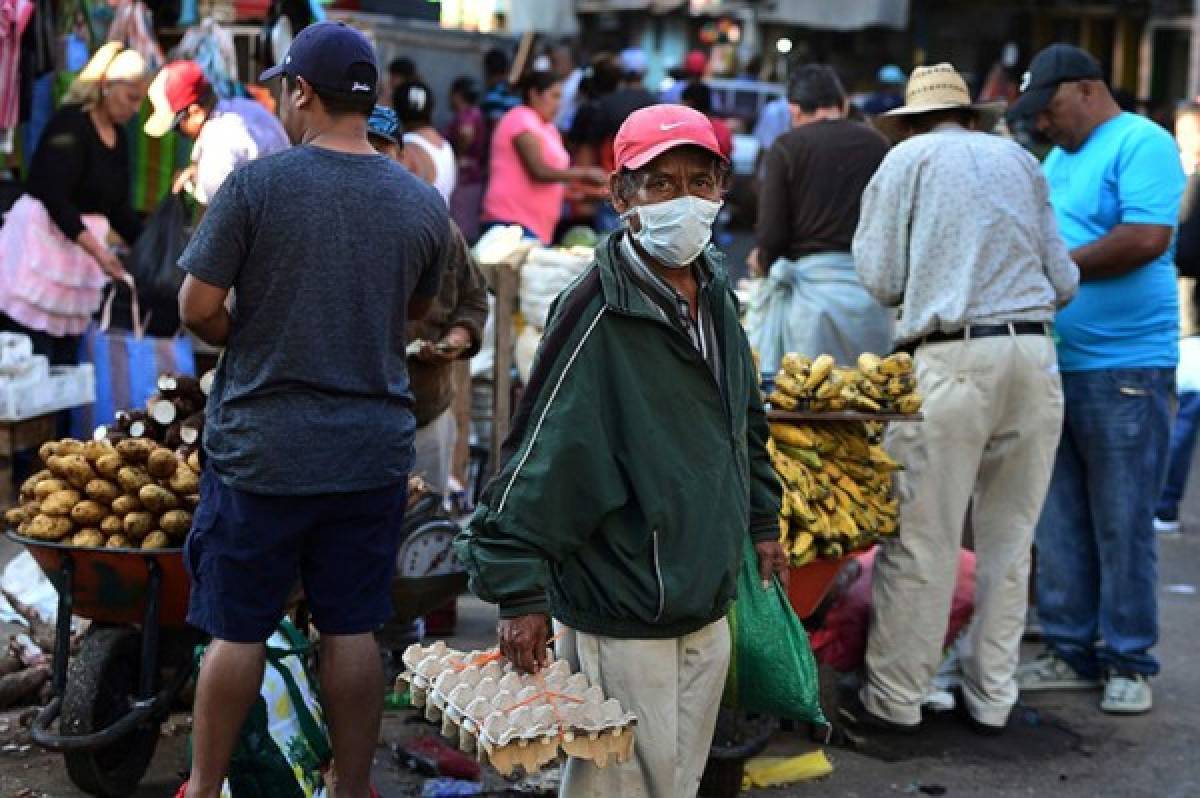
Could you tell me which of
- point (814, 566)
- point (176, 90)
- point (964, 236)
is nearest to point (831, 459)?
point (814, 566)

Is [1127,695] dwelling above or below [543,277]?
below

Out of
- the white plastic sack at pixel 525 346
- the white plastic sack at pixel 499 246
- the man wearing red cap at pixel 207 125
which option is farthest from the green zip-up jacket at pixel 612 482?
the white plastic sack at pixel 499 246

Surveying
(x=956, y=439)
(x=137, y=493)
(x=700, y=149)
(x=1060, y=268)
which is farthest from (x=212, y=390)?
(x=1060, y=268)

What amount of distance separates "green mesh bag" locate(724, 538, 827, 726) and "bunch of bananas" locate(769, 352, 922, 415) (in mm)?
1708

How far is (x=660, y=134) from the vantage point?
3633mm

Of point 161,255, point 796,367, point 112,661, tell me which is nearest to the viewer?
point 112,661

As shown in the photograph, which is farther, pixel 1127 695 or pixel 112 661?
pixel 1127 695

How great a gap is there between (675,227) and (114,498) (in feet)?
7.26

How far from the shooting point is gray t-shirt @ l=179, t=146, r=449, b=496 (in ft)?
13.8

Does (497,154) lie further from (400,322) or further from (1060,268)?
(400,322)

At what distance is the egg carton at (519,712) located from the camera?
346cm

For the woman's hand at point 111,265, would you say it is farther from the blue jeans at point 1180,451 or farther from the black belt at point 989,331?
the blue jeans at point 1180,451

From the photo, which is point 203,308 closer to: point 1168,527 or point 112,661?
point 112,661

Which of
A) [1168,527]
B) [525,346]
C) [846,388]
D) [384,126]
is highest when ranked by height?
[384,126]
